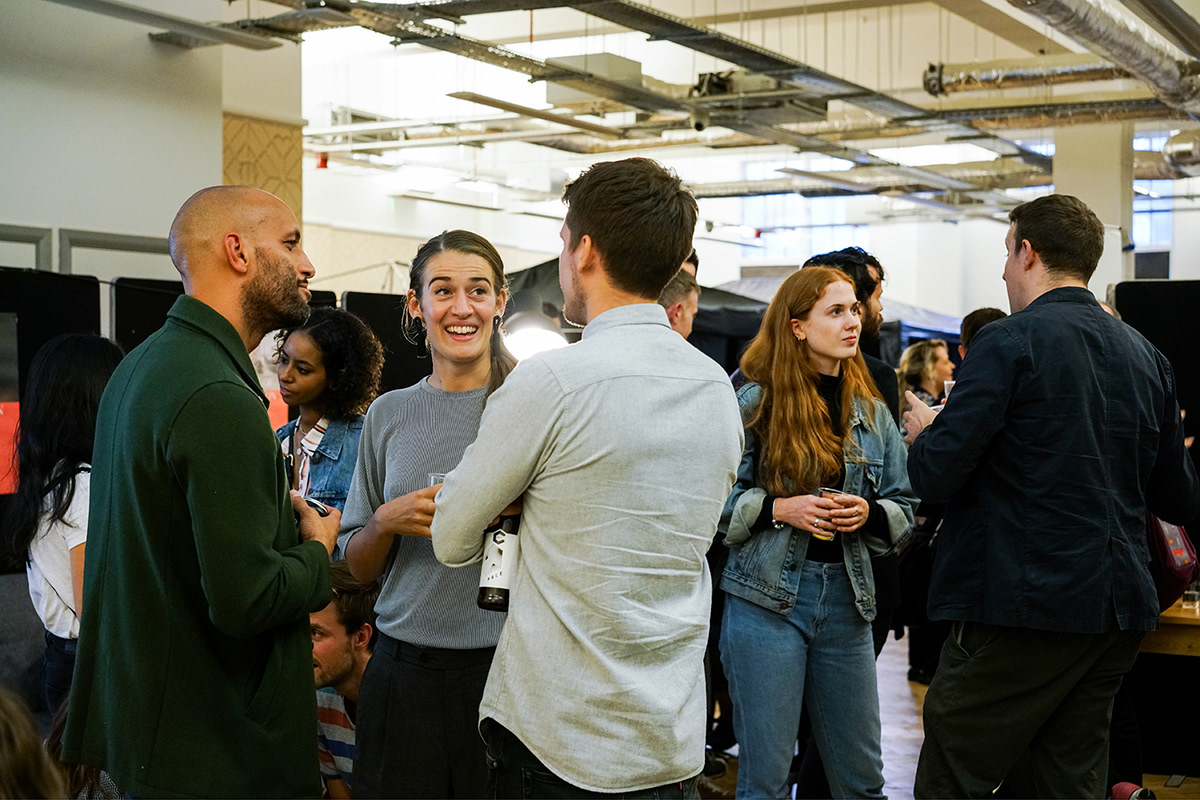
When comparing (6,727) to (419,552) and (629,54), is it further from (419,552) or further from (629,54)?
(629,54)

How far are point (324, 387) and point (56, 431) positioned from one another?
0.86 m

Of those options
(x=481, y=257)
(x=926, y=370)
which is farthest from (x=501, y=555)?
(x=926, y=370)

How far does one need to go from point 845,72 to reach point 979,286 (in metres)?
9.66

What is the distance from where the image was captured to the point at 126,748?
5.27 ft

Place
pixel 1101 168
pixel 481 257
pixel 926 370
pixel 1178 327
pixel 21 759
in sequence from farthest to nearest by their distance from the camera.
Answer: pixel 1101 168 < pixel 926 370 < pixel 1178 327 < pixel 481 257 < pixel 21 759

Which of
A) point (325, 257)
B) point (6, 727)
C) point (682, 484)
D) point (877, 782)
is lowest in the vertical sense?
point (877, 782)

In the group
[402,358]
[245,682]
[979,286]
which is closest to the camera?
[245,682]

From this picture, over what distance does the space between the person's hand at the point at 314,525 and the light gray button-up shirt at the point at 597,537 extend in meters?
0.32

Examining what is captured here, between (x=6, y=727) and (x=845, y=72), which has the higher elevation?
(x=845, y=72)

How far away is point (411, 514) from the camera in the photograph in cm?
190

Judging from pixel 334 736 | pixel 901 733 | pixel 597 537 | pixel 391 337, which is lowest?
pixel 901 733

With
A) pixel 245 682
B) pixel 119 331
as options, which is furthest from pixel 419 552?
pixel 119 331

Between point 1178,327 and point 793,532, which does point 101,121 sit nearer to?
point 793,532

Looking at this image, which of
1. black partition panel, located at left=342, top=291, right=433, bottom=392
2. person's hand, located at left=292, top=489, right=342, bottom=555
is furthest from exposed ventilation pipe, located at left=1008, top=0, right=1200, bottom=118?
person's hand, located at left=292, top=489, right=342, bottom=555
